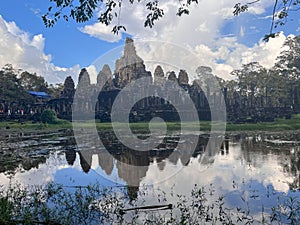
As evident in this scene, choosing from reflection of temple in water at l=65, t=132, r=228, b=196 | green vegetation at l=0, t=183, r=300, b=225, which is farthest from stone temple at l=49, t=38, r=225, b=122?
green vegetation at l=0, t=183, r=300, b=225

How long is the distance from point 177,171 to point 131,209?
487 cm

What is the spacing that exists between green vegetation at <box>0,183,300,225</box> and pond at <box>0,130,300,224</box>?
0.48 feet

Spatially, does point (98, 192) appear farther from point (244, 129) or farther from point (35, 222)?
point (244, 129)

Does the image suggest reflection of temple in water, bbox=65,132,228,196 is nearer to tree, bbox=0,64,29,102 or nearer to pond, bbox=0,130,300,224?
pond, bbox=0,130,300,224

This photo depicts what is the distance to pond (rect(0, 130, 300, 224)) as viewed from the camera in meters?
7.71

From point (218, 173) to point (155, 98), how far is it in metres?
35.3

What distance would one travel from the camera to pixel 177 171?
10.8 metres

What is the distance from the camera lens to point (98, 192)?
308 inches

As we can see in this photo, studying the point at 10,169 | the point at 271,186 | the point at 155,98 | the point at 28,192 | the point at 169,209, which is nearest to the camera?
the point at 169,209

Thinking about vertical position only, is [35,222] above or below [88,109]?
below

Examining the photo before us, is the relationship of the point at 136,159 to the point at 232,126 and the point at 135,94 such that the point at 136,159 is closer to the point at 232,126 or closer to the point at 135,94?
the point at 232,126

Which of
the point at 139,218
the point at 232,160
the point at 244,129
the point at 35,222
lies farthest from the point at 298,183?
the point at 244,129

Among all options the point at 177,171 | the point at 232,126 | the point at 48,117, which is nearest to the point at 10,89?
the point at 48,117

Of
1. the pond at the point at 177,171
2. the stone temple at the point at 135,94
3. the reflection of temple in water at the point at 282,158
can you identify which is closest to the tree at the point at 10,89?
the stone temple at the point at 135,94
